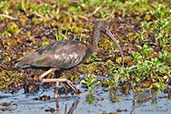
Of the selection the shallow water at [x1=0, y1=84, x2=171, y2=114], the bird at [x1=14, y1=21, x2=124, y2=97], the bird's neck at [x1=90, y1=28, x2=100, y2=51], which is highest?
the bird's neck at [x1=90, y1=28, x2=100, y2=51]

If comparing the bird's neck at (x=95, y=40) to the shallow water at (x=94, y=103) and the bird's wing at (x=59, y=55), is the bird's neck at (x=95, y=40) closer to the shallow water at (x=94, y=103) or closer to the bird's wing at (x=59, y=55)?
the bird's wing at (x=59, y=55)

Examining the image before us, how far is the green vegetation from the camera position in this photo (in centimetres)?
852

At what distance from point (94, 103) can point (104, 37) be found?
3918 millimetres

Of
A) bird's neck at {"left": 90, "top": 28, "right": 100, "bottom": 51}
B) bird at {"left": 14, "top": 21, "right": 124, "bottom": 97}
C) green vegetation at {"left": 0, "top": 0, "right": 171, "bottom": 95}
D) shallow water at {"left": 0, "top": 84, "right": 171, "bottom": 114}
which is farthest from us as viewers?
bird's neck at {"left": 90, "top": 28, "right": 100, "bottom": 51}

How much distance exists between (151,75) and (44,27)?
14.8 feet

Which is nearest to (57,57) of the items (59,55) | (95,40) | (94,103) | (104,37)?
(59,55)

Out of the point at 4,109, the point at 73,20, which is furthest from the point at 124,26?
the point at 4,109

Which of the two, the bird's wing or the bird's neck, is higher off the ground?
the bird's neck

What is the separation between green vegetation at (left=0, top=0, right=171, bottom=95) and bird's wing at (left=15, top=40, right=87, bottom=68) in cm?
47

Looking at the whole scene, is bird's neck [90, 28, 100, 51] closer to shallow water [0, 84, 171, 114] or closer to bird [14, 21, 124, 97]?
bird [14, 21, 124, 97]

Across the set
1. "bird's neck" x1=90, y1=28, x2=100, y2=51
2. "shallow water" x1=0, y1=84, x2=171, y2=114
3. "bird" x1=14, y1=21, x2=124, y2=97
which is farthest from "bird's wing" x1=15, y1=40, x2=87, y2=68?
"shallow water" x1=0, y1=84, x2=171, y2=114

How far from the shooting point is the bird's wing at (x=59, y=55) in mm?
8336

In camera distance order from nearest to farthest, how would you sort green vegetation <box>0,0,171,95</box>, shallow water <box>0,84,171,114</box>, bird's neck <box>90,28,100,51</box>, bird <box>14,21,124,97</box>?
shallow water <box>0,84,171,114</box>
bird <box>14,21,124,97</box>
green vegetation <box>0,0,171,95</box>
bird's neck <box>90,28,100,51</box>

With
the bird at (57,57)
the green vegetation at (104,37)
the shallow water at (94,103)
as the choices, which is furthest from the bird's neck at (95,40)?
the shallow water at (94,103)
